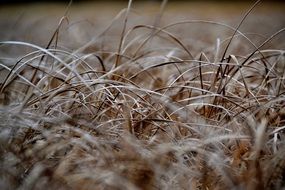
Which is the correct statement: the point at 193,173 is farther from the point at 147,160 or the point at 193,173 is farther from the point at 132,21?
the point at 132,21

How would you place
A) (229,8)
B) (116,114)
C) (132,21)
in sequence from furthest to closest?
(229,8) < (132,21) < (116,114)

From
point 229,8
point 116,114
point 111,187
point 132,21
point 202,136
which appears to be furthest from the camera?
point 229,8

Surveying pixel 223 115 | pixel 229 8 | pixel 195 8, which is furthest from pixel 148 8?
pixel 223 115

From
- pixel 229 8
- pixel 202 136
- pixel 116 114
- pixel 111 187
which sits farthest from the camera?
pixel 229 8

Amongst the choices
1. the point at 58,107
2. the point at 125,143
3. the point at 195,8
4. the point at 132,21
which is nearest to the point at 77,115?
the point at 58,107

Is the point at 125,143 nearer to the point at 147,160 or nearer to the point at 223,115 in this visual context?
the point at 147,160

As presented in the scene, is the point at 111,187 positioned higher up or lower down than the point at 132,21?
higher up

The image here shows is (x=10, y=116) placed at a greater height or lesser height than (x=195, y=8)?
greater

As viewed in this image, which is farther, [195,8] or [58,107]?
[195,8]

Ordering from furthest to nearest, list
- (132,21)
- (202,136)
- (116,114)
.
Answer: (132,21)
(116,114)
(202,136)
